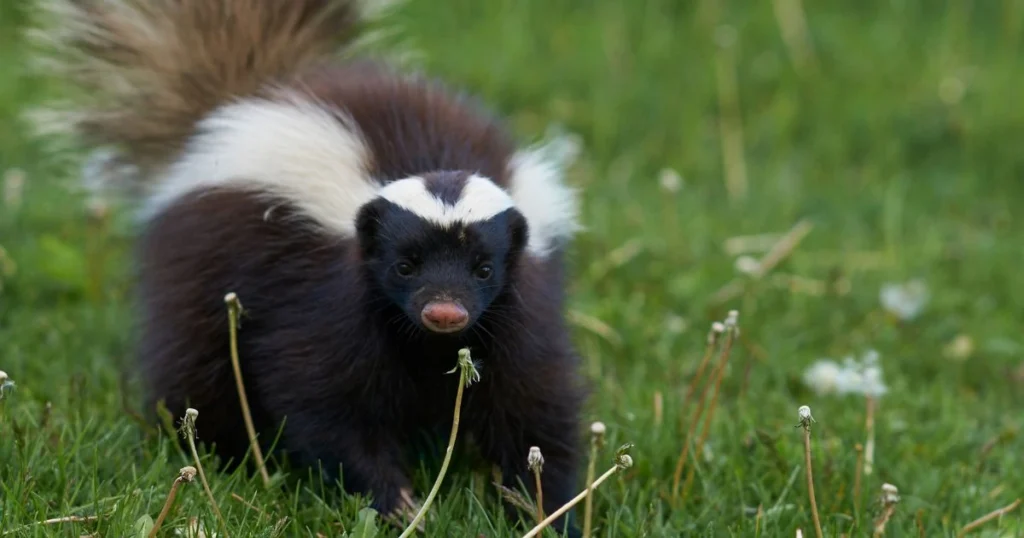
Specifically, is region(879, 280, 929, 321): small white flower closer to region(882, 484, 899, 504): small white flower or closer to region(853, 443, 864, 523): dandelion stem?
region(853, 443, 864, 523): dandelion stem

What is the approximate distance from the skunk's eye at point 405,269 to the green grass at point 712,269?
613 millimetres

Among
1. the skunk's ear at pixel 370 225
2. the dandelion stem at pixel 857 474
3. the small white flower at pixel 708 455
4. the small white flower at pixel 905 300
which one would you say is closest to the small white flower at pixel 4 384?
the skunk's ear at pixel 370 225

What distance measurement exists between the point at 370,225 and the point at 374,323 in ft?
0.97

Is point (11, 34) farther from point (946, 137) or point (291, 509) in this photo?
point (291, 509)

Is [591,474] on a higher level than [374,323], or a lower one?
lower

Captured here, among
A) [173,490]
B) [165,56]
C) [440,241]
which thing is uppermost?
[165,56]

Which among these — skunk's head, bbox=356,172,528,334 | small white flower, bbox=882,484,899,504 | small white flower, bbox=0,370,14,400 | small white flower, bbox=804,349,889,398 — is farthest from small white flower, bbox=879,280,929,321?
small white flower, bbox=0,370,14,400

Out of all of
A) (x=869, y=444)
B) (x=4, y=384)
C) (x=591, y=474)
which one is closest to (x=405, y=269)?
(x=591, y=474)

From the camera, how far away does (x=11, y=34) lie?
952 cm

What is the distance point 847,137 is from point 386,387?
5312mm

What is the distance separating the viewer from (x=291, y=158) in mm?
4402

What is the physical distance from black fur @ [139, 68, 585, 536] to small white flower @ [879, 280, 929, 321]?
2.39 metres

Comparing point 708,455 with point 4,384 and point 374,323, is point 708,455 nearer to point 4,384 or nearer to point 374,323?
point 374,323

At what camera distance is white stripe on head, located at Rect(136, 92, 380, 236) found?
4305mm
